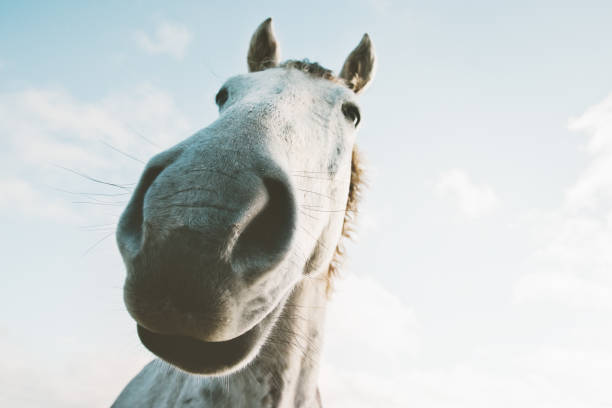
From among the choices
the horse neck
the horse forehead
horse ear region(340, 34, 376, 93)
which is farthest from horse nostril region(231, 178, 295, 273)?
horse ear region(340, 34, 376, 93)

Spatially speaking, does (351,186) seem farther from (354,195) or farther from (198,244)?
(198,244)

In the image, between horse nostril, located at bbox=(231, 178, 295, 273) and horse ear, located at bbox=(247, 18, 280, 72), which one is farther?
horse ear, located at bbox=(247, 18, 280, 72)

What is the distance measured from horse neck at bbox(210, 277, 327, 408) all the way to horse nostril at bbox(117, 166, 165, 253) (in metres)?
1.16

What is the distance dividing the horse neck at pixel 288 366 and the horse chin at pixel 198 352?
652 mm

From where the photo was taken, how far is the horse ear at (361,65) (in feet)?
11.5

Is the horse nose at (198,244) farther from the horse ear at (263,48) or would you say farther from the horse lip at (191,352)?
the horse ear at (263,48)

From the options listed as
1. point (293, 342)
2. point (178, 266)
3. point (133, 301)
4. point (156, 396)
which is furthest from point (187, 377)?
point (178, 266)

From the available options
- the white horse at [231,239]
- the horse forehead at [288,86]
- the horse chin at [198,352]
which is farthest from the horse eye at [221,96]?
the horse chin at [198,352]

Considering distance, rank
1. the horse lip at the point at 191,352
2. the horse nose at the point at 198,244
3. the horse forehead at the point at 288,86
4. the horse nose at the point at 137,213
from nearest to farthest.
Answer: the horse nose at the point at 198,244
the horse nose at the point at 137,213
the horse lip at the point at 191,352
the horse forehead at the point at 288,86

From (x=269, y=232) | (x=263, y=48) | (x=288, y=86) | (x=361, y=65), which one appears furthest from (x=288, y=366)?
(x=263, y=48)

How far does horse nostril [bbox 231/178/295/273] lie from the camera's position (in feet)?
3.78

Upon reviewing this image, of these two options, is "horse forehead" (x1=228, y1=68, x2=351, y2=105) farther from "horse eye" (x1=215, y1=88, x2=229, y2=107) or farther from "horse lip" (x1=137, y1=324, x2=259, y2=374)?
"horse lip" (x1=137, y1=324, x2=259, y2=374)

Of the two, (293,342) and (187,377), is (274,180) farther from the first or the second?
(187,377)

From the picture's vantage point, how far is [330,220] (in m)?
2.42
